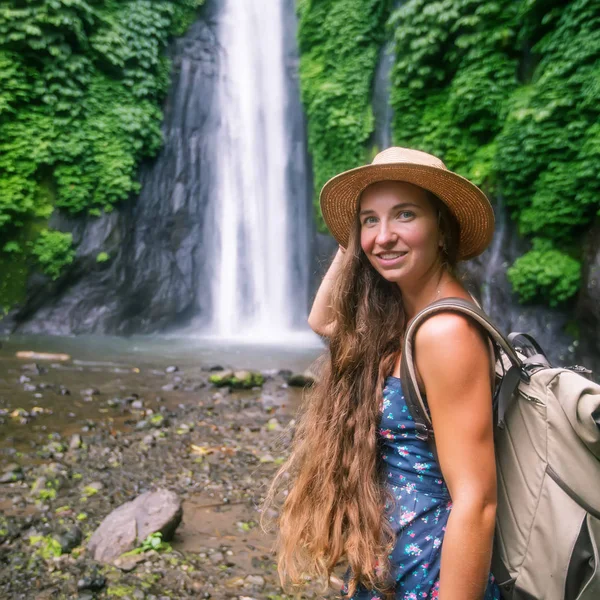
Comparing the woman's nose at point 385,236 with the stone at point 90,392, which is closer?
the woman's nose at point 385,236

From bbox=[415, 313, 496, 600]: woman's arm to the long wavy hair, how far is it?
27cm

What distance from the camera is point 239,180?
669 inches

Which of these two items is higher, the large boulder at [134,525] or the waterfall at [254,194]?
the waterfall at [254,194]

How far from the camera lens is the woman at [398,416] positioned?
122 centimetres

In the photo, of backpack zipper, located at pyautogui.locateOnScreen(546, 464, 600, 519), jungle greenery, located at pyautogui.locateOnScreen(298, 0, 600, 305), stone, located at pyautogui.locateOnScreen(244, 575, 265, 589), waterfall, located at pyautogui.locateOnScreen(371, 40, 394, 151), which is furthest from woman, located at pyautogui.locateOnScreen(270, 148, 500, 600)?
waterfall, located at pyautogui.locateOnScreen(371, 40, 394, 151)

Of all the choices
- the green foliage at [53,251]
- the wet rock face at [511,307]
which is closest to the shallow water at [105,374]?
the green foliage at [53,251]

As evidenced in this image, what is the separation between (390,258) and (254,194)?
1609 cm

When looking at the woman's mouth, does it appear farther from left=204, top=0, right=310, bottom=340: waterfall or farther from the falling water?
left=204, top=0, right=310, bottom=340: waterfall

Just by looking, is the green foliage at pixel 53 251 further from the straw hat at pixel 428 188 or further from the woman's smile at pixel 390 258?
the woman's smile at pixel 390 258

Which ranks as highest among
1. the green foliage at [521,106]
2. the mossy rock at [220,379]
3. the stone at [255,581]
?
the green foliage at [521,106]

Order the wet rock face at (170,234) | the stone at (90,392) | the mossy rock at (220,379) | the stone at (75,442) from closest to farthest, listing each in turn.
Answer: the stone at (75,442) → the stone at (90,392) → the mossy rock at (220,379) → the wet rock face at (170,234)

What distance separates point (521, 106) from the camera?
9.03m

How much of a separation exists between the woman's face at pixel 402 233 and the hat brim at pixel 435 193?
0.04 metres

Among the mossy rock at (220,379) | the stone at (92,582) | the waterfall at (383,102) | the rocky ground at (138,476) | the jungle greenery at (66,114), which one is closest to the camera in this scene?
the stone at (92,582)
